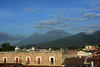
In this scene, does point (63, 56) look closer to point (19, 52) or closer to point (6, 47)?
point (19, 52)

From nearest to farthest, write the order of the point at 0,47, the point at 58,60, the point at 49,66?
the point at 49,66, the point at 58,60, the point at 0,47

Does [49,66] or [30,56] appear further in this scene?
[30,56]

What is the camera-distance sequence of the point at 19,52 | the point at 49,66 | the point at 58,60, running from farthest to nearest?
the point at 19,52 < the point at 58,60 < the point at 49,66

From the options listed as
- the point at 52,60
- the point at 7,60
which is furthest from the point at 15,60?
the point at 52,60

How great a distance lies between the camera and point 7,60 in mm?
42062

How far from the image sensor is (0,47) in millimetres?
89000

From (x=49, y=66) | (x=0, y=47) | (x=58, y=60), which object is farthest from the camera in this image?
(x=0, y=47)

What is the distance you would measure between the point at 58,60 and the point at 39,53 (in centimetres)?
526

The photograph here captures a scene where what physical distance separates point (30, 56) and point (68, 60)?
1001cm

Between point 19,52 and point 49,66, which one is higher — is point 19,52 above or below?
above

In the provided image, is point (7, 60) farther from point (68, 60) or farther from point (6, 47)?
point (6, 47)

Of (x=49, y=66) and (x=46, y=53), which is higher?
(x=46, y=53)

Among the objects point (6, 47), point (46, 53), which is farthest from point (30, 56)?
point (6, 47)

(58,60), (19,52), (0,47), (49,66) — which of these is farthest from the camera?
(0,47)
